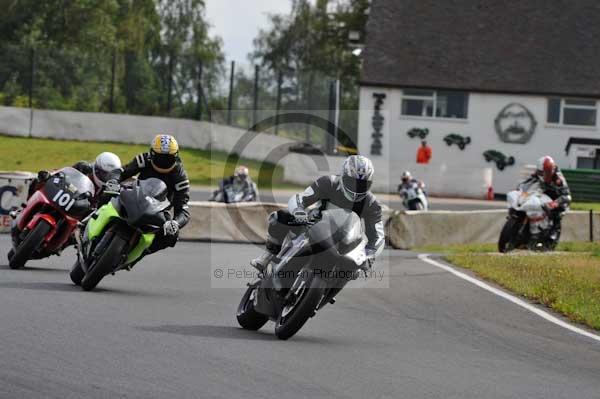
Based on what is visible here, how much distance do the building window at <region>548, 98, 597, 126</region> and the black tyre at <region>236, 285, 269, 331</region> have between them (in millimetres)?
37911

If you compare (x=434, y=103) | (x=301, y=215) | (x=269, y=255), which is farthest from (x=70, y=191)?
(x=434, y=103)

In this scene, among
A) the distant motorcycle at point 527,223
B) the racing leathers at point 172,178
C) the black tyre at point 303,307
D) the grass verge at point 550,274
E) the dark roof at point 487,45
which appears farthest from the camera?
the dark roof at point 487,45

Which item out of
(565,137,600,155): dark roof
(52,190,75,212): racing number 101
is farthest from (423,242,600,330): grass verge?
(565,137,600,155): dark roof

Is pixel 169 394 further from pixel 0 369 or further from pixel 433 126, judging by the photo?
pixel 433 126

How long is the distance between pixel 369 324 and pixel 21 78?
33714 millimetres

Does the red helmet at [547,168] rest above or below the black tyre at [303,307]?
above

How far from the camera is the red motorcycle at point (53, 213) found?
44.0ft

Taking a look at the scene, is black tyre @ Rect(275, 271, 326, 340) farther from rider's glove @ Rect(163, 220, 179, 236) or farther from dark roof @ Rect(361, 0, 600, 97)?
dark roof @ Rect(361, 0, 600, 97)

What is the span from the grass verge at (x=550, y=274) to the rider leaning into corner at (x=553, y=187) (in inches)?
26.1

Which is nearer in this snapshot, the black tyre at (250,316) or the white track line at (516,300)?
the black tyre at (250,316)

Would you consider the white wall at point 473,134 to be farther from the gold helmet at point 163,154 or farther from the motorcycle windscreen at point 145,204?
the motorcycle windscreen at point 145,204

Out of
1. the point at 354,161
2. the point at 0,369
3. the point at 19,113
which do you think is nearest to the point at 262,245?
the point at 354,161

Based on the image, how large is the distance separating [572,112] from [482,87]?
3407 mm

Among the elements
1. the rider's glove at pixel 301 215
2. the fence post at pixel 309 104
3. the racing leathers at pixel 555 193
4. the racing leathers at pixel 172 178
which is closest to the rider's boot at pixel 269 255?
the rider's glove at pixel 301 215
